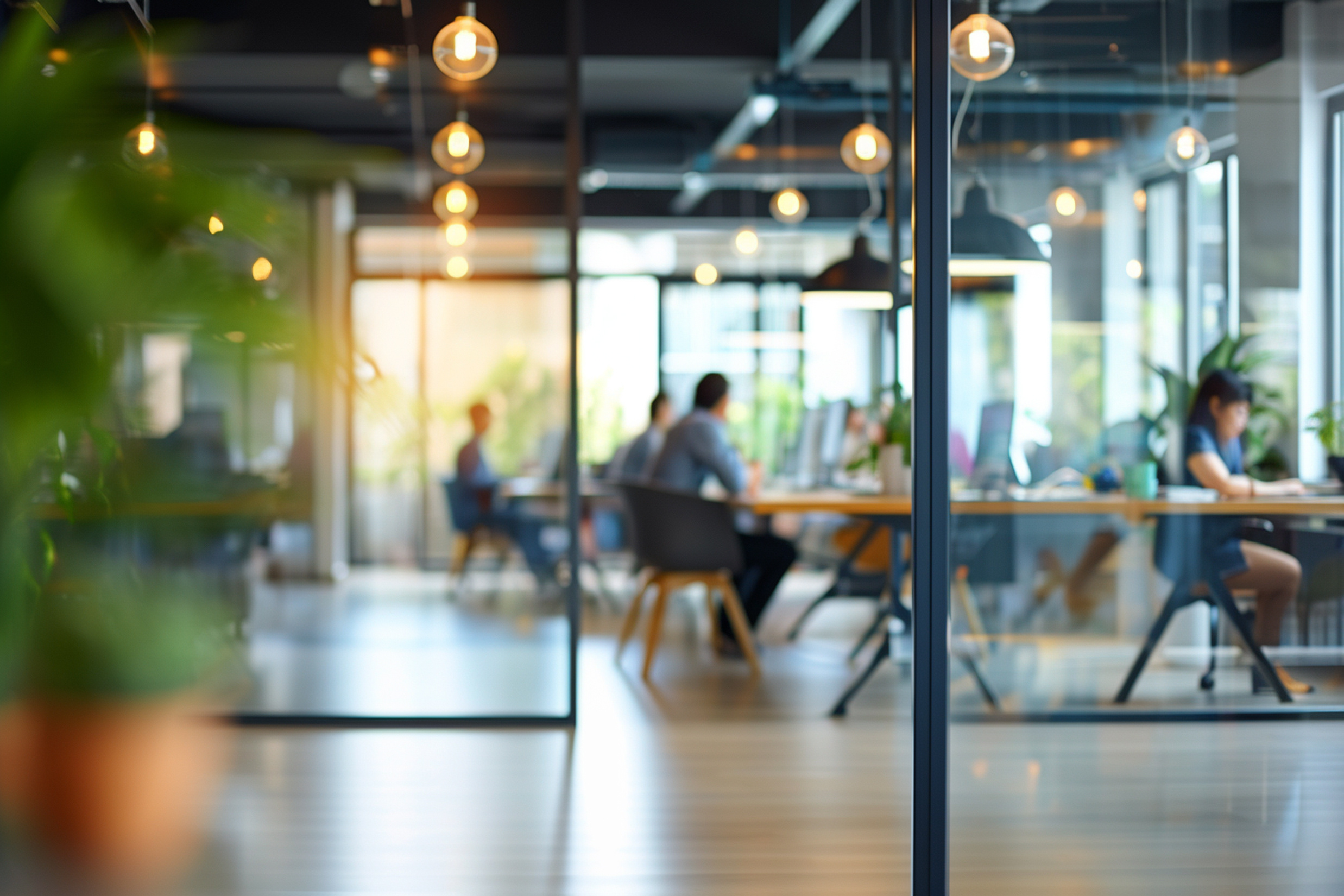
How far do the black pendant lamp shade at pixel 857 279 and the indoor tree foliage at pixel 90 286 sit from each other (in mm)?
4960

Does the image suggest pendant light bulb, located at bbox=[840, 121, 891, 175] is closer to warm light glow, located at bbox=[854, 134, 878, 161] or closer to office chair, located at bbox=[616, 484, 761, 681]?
warm light glow, located at bbox=[854, 134, 878, 161]

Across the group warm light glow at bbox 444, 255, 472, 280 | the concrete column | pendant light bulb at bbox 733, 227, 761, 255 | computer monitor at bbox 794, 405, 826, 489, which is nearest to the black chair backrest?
warm light glow at bbox 444, 255, 472, 280

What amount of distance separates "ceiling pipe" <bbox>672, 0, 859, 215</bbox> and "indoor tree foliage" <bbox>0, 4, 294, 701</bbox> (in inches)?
226

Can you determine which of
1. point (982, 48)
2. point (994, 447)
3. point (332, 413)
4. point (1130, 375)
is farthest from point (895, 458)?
point (332, 413)

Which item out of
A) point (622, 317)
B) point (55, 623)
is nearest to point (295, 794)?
point (55, 623)

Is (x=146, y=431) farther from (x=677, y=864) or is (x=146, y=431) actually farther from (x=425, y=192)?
(x=425, y=192)

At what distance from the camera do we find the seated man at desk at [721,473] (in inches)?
251

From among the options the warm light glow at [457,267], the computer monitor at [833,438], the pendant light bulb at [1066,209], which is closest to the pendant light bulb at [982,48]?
the pendant light bulb at [1066,209]

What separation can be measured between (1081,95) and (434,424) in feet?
11.9

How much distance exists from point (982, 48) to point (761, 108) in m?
4.90

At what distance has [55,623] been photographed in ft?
5.17

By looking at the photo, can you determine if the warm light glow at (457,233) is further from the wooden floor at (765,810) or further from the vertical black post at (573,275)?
the wooden floor at (765,810)

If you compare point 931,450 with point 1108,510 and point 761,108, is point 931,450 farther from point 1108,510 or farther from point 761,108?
point 761,108

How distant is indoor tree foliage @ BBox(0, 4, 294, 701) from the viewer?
1.56m
